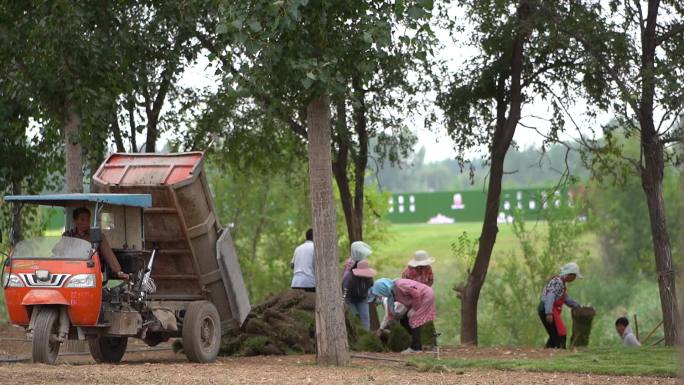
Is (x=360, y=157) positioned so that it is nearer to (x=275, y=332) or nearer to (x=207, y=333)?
(x=275, y=332)

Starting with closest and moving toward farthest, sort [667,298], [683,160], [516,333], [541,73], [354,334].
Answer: [683,160] → [354,334] → [667,298] → [541,73] → [516,333]

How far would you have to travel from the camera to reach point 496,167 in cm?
2345

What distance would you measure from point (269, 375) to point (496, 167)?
11.0m

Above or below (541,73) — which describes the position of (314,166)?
below

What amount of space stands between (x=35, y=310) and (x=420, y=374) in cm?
432

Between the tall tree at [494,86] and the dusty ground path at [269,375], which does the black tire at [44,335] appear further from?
the tall tree at [494,86]

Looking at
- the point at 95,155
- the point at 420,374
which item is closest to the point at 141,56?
the point at 95,155

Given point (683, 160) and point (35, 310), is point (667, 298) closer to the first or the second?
point (35, 310)

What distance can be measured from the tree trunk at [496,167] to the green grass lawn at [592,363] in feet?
20.5

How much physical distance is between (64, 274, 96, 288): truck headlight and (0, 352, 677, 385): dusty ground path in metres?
0.90

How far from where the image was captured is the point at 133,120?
925 inches

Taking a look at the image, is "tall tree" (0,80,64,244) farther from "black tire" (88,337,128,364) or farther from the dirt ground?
the dirt ground

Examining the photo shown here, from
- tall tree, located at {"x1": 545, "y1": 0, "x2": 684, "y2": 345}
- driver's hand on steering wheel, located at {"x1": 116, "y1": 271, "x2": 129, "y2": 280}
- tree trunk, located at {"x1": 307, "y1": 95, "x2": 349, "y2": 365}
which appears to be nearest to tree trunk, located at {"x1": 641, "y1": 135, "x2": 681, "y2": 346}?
tall tree, located at {"x1": 545, "y1": 0, "x2": 684, "y2": 345}

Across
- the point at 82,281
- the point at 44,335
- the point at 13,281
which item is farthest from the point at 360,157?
the point at 44,335
